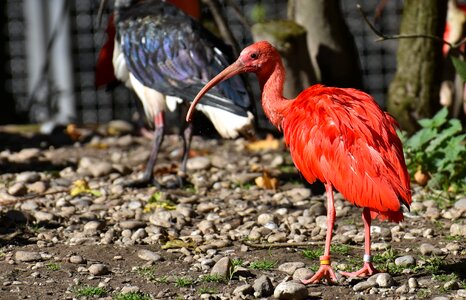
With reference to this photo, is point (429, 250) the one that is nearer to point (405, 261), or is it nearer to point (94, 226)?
point (405, 261)

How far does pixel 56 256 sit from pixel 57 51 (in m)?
5.45

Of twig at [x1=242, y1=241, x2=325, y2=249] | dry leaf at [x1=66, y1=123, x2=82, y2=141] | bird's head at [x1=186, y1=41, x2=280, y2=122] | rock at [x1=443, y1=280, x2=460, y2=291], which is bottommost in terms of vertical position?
dry leaf at [x1=66, y1=123, x2=82, y2=141]

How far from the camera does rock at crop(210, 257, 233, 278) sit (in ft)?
15.6

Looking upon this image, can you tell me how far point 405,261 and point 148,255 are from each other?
119 cm

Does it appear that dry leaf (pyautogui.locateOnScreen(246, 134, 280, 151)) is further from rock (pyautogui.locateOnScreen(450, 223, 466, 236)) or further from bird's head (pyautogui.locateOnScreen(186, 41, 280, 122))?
bird's head (pyautogui.locateOnScreen(186, 41, 280, 122))

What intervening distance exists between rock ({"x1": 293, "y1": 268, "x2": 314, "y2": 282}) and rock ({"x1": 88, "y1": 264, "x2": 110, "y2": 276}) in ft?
2.80

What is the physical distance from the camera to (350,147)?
4641 millimetres

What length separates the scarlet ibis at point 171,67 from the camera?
21.6ft

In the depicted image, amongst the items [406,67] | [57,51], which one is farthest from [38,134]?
[406,67]

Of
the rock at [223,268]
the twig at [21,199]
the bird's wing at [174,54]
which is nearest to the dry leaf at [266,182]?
the bird's wing at [174,54]

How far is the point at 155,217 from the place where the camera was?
593cm

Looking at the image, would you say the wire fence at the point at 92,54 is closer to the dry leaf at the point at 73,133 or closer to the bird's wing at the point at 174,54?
the dry leaf at the point at 73,133

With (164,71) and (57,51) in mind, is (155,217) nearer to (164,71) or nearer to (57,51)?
(164,71)

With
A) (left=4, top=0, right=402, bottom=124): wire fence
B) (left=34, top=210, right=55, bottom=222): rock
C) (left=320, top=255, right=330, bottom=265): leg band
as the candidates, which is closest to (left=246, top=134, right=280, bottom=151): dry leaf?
(left=4, top=0, right=402, bottom=124): wire fence
